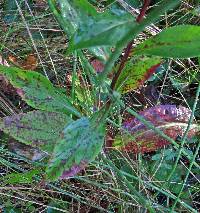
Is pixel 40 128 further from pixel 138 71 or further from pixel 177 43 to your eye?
pixel 177 43

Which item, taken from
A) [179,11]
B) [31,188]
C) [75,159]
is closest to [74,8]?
[75,159]

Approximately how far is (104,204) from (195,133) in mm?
312

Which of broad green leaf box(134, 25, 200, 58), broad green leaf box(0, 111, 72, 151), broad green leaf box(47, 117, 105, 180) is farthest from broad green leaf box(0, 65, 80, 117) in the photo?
broad green leaf box(134, 25, 200, 58)

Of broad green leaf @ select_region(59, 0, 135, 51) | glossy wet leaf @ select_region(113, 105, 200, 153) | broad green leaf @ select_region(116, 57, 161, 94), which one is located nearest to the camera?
broad green leaf @ select_region(59, 0, 135, 51)

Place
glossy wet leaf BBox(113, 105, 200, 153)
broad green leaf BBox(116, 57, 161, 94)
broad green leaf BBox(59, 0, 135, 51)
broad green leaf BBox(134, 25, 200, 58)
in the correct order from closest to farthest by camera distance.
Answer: broad green leaf BBox(59, 0, 135, 51), broad green leaf BBox(134, 25, 200, 58), broad green leaf BBox(116, 57, 161, 94), glossy wet leaf BBox(113, 105, 200, 153)

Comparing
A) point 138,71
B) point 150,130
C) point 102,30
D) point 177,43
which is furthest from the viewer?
point 150,130

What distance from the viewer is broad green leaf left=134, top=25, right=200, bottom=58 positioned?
2.12 ft

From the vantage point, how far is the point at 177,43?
25.8 inches

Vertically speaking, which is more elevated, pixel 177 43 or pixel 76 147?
pixel 177 43

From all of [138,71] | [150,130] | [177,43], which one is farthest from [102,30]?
[150,130]

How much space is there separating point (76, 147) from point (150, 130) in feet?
1.15

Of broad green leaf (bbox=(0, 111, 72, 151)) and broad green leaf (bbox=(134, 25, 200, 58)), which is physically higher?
broad green leaf (bbox=(134, 25, 200, 58))

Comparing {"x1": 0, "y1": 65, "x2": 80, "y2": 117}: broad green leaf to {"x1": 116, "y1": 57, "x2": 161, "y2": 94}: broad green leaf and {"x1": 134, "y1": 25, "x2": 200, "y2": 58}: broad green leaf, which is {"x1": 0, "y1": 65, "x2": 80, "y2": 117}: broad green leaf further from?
{"x1": 134, "y1": 25, "x2": 200, "y2": 58}: broad green leaf

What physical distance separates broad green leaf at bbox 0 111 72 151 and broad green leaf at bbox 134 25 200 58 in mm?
287
